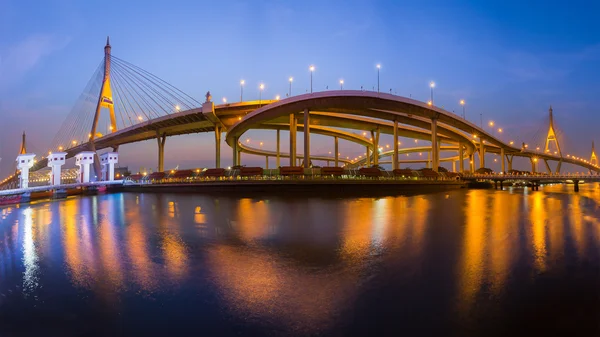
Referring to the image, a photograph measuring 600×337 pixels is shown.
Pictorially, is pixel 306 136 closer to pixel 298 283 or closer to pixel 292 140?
pixel 292 140

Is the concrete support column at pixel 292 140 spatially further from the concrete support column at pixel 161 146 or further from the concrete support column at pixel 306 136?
Result: the concrete support column at pixel 161 146

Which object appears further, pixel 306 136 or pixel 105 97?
pixel 105 97

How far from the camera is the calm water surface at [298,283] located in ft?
12.6

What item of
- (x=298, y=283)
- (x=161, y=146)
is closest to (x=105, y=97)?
(x=161, y=146)

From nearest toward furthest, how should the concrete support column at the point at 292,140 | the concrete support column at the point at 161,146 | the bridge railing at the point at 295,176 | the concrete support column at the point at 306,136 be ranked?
the bridge railing at the point at 295,176
the concrete support column at the point at 306,136
the concrete support column at the point at 292,140
the concrete support column at the point at 161,146

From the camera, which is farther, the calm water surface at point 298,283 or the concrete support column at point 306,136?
the concrete support column at point 306,136

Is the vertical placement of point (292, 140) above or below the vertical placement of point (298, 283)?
above

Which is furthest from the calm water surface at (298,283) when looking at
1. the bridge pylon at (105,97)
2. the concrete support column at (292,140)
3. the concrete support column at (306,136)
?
the bridge pylon at (105,97)

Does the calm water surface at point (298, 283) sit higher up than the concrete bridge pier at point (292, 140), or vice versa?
the concrete bridge pier at point (292, 140)

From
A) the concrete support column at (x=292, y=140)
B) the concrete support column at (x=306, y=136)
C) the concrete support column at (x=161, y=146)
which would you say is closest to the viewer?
the concrete support column at (x=306, y=136)

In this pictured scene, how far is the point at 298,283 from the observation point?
523 cm

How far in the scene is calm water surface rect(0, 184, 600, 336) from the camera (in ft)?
12.6

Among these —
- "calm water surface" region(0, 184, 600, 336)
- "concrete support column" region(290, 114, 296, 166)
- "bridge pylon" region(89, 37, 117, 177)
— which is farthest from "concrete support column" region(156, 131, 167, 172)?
"calm water surface" region(0, 184, 600, 336)

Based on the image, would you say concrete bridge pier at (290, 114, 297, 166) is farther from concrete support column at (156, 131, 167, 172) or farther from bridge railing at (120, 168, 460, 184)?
concrete support column at (156, 131, 167, 172)
